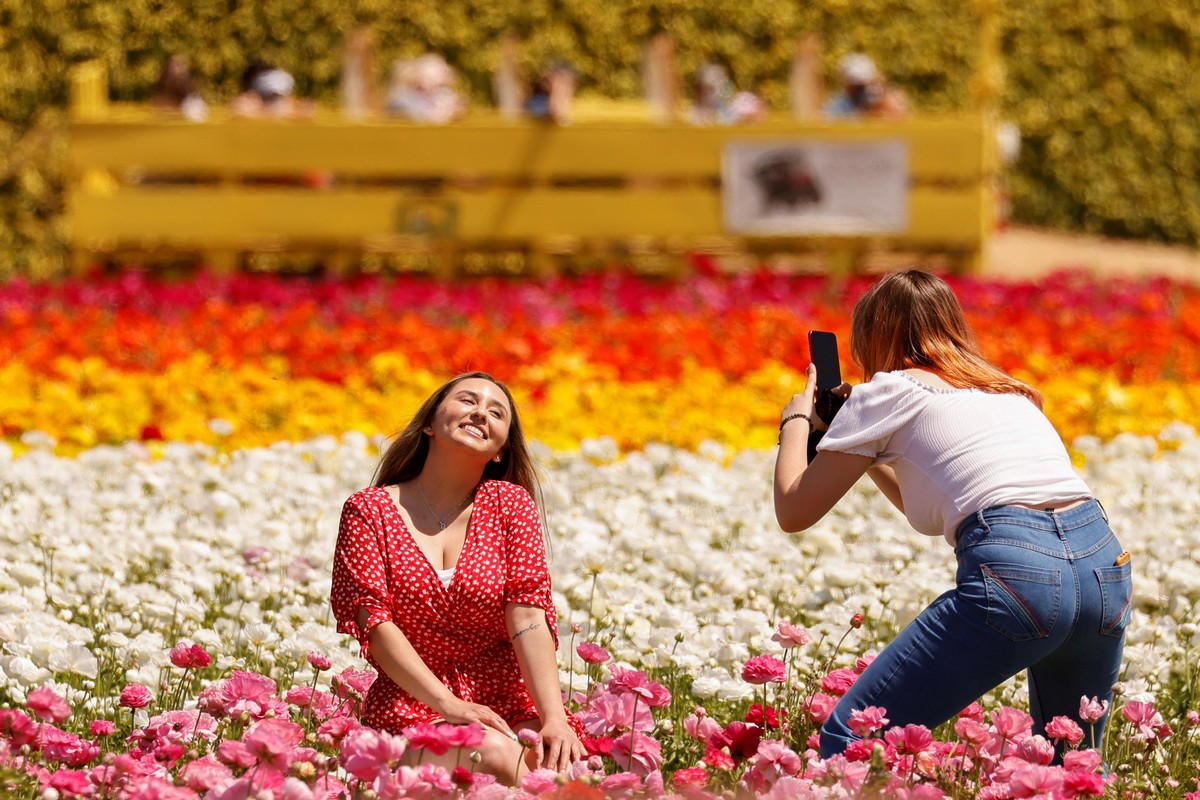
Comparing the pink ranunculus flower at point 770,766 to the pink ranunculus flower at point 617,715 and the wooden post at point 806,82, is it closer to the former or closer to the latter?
the pink ranunculus flower at point 617,715

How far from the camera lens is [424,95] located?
10547 mm

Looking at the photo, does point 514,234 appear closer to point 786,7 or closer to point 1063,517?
point 786,7

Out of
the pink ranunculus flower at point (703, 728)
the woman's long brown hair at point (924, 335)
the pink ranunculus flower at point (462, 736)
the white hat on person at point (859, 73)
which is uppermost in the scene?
the white hat on person at point (859, 73)

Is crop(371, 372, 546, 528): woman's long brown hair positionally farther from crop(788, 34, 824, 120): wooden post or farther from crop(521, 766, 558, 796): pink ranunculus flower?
crop(788, 34, 824, 120): wooden post

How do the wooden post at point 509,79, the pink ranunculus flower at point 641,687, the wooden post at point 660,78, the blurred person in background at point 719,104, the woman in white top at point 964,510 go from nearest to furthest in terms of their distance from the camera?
the pink ranunculus flower at point 641,687 < the woman in white top at point 964,510 < the blurred person in background at point 719,104 < the wooden post at point 509,79 < the wooden post at point 660,78

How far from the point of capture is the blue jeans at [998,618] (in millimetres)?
2656

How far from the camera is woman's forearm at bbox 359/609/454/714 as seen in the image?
2.71 meters

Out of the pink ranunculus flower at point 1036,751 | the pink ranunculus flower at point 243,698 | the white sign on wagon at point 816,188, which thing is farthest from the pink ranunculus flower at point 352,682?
the white sign on wagon at point 816,188

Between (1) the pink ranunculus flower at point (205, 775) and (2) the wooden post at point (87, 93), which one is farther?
(2) the wooden post at point (87, 93)

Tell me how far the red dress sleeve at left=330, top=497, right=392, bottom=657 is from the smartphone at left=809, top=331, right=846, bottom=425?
0.82m

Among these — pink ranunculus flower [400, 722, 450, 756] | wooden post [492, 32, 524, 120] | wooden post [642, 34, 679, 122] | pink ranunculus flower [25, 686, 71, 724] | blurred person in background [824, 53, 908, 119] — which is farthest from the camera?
wooden post [642, 34, 679, 122]

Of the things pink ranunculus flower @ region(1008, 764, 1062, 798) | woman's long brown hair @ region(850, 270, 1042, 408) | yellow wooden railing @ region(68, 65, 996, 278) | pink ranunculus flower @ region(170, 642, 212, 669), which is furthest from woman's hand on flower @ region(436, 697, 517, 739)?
yellow wooden railing @ region(68, 65, 996, 278)

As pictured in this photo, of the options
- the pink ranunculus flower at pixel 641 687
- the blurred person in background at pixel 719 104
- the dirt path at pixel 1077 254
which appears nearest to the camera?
the pink ranunculus flower at pixel 641 687

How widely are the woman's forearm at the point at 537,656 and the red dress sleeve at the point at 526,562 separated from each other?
2 cm
